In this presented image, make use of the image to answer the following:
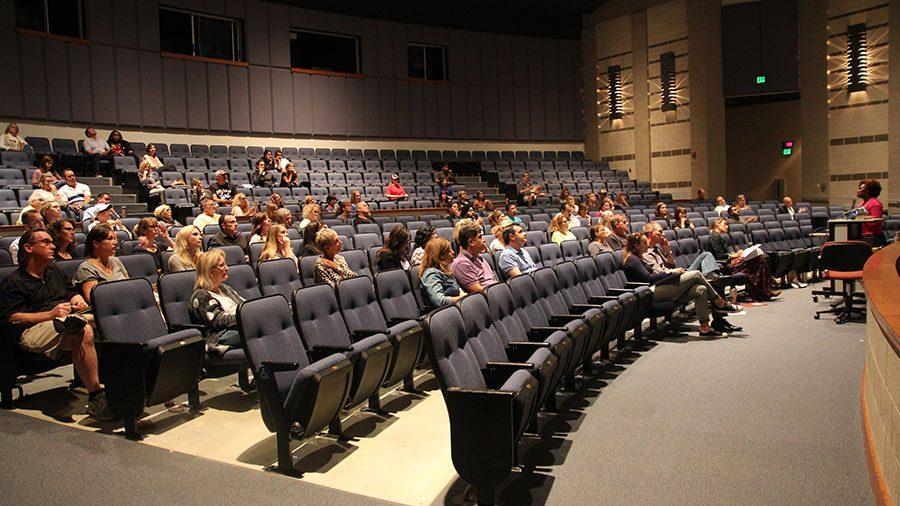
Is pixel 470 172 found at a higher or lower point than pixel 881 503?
higher

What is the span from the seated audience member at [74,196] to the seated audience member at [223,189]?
1.71m

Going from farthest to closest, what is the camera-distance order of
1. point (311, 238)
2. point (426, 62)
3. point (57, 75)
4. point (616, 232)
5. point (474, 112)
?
point (474, 112) → point (426, 62) → point (57, 75) → point (616, 232) → point (311, 238)

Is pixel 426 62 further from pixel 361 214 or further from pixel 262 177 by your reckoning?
pixel 361 214

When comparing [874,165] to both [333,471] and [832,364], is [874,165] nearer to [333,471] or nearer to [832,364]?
[832,364]

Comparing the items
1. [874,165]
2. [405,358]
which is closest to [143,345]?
[405,358]

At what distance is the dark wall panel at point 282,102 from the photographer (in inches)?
541

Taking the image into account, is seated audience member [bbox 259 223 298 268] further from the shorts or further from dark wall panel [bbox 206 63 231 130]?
dark wall panel [bbox 206 63 231 130]

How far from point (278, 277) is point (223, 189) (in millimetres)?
5698

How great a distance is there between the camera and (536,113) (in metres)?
17.4

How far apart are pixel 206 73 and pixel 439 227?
700cm

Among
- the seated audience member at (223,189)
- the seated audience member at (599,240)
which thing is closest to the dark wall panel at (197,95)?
the seated audience member at (223,189)

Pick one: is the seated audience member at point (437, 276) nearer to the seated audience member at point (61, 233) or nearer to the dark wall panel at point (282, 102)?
the seated audience member at point (61, 233)

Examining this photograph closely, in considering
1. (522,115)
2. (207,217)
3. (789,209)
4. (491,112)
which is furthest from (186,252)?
(522,115)

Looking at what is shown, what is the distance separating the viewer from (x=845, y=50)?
1386 centimetres
